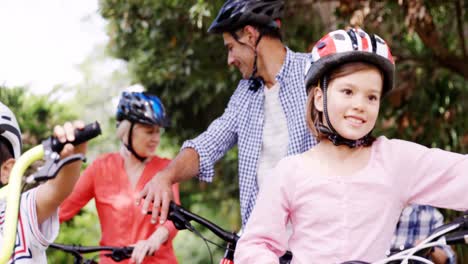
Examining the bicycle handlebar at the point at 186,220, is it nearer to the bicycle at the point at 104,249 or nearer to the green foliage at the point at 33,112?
the bicycle at the point at 104,249

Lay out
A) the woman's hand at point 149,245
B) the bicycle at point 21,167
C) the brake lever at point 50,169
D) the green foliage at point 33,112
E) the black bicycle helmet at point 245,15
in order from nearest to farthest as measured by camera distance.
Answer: the brake lever at point 50,169
the bicycle at point 21,167
the black bicycle helmet at point 245,15
the woman's hand at point 149,245
the green foliage at point 33,112

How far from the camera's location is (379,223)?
11.3ft

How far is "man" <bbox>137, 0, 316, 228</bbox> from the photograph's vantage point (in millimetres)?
4715

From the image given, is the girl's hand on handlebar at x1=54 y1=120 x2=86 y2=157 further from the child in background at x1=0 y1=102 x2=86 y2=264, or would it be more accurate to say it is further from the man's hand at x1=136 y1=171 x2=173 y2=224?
the man's hand at x1=136 y1=171 x2=173 y2=224

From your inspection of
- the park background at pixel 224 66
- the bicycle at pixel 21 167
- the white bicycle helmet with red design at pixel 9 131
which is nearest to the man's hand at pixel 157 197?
the white bicycle helmet with red design at pixel 9 131

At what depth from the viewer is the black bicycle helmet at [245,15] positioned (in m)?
5.23

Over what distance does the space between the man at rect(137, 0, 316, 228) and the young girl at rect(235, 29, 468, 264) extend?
0.96 m

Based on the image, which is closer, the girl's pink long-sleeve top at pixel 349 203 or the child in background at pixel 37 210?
the girl's pink long-sleeve top at pixel 349 203

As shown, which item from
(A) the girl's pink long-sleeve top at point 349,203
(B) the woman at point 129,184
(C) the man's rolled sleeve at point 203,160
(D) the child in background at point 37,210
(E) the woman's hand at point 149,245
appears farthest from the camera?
(B) the woman at point 129,184

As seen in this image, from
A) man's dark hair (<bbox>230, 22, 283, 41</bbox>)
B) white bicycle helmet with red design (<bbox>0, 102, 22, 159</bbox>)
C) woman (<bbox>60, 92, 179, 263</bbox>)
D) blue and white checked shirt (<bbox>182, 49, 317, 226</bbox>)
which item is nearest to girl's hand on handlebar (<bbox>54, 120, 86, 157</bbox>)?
white bicycle helmet with red design (<bbox>0, 102, 22, 159</bbox>)

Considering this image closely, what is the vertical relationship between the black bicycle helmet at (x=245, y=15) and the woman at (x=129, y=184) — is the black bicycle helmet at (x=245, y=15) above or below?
above

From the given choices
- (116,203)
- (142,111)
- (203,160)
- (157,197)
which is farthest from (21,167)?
(142,111)

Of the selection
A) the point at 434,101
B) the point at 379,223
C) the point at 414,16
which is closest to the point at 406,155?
the point at 379,223

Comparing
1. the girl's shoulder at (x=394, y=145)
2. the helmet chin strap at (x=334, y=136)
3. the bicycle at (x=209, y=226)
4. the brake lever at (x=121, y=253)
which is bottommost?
the brake lever at (x=121, y=253)
